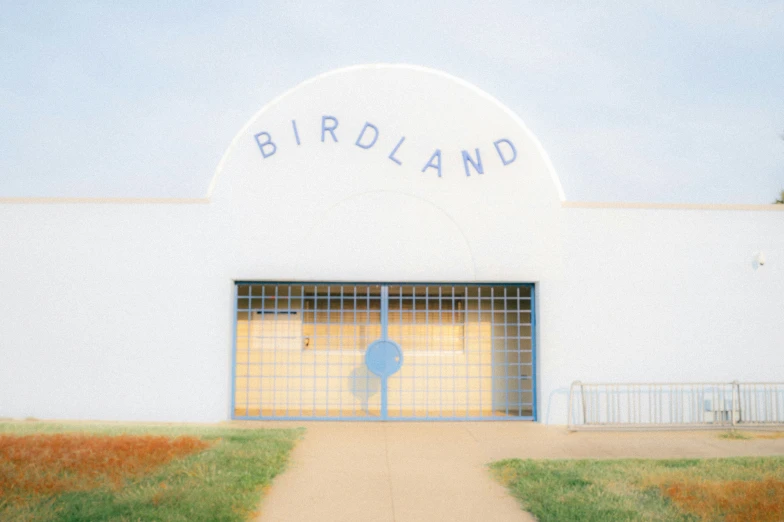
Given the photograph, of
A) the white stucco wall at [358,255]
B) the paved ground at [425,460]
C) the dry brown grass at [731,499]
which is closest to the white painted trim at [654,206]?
the white stucco wall at [358,255]

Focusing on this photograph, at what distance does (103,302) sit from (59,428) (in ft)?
7.49

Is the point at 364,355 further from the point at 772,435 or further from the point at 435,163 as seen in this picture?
the point at 772,435

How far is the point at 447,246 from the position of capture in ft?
41.9

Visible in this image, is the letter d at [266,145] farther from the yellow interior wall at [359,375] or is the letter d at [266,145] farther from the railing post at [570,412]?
the railing post at [570,412]

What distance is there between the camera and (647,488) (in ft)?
25.3

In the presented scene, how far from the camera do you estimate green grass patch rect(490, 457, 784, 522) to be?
6781mm

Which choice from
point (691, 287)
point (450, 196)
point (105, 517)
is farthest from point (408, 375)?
point (105, 517)

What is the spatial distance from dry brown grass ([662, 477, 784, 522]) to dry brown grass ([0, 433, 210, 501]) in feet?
18.9

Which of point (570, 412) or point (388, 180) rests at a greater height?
point (388, 180)

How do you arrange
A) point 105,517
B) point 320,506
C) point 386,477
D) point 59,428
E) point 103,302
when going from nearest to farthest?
point 105,517 → point 320,506 → point 386,477 → point 59,428 → point 103,302

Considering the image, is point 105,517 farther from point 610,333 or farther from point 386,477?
point 610,333

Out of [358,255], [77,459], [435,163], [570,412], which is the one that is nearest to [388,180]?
[435,163]

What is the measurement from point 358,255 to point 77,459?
5714 mm

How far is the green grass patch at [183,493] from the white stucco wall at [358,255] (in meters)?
3.46
